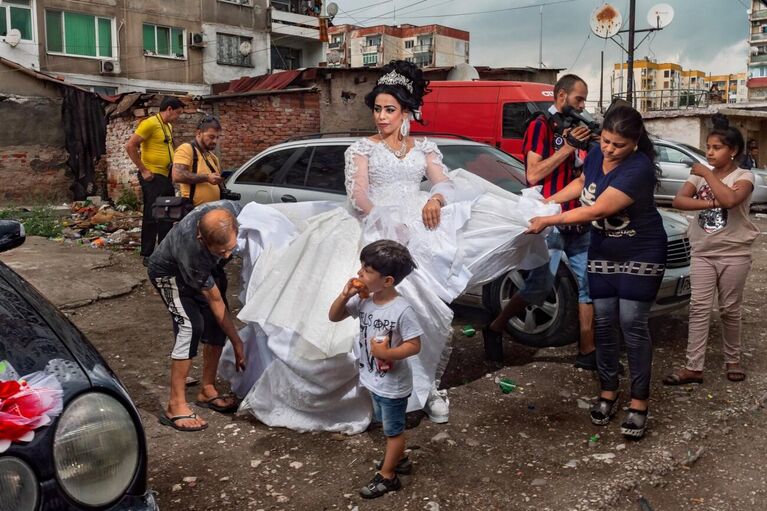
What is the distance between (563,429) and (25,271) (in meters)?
6.64

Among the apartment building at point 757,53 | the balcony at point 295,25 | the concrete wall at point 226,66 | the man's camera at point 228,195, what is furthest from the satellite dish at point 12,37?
the apartment building at point 757,53

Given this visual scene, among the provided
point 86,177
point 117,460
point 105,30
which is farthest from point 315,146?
point 105,30

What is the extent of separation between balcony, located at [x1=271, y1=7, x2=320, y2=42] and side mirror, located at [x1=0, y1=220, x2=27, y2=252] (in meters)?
32.8

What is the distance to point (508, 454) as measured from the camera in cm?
353

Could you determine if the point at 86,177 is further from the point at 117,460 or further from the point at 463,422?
the point at 117,460

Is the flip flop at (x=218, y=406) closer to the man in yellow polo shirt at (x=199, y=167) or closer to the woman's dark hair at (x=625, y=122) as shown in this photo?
the man in yellow polo shirt at (x=199, y=167)

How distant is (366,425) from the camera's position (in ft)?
12.2

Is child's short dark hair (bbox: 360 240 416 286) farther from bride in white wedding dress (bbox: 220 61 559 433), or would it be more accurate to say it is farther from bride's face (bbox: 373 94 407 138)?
bride's face (bbox: 373 94 407 138)

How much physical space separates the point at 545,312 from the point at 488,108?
9087 millimetres

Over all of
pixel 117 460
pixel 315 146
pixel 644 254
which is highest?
pixel 315 146

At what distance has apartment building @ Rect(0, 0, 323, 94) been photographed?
26.5 metres

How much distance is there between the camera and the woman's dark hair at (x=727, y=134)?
171 inches

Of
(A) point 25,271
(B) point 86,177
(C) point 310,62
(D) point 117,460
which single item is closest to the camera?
(D) point 117,460

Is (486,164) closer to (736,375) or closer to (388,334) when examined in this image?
(736,375)
